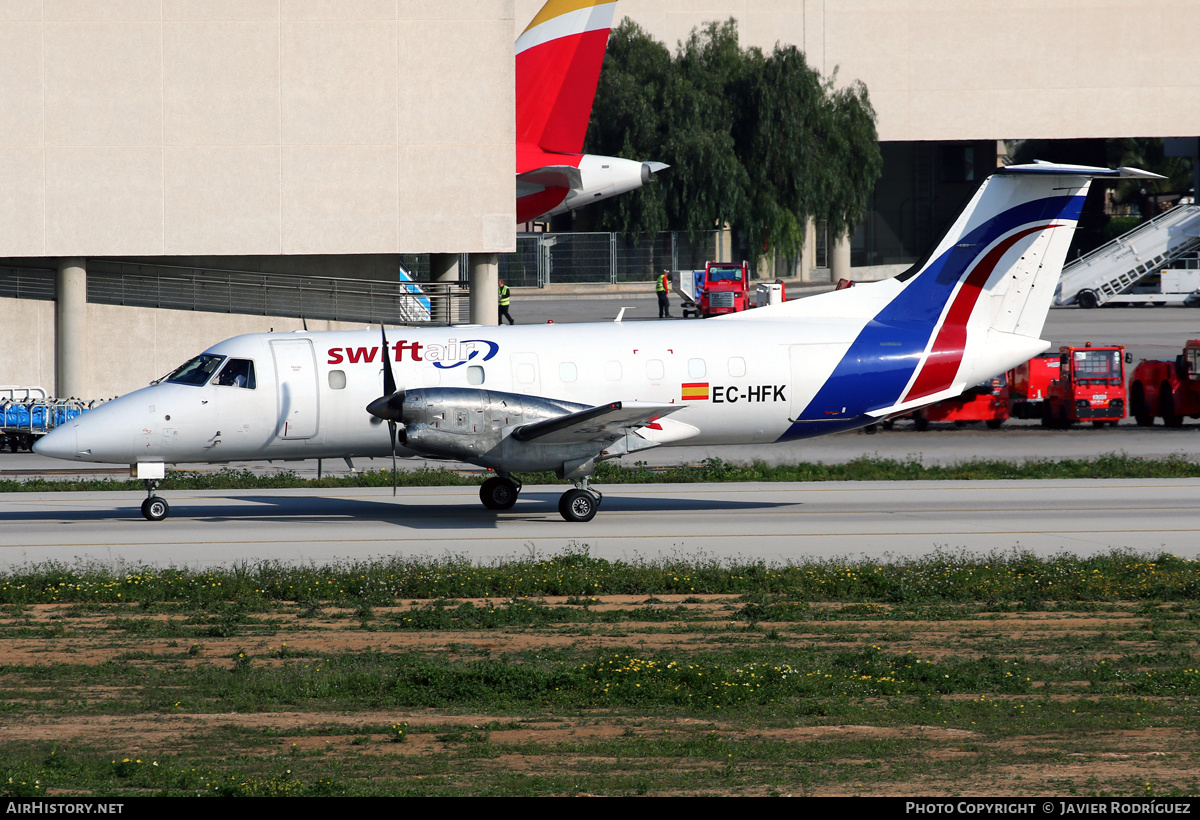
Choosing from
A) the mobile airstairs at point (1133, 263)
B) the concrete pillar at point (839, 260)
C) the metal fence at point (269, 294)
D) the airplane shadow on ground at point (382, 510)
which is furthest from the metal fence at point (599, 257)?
the airplane shadow on ground at point (382, 510)

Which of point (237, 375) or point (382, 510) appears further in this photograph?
point (382, 510)

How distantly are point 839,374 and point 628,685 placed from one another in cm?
1225

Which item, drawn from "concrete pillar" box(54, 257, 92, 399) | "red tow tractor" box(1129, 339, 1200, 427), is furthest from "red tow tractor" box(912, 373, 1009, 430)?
"concrete pillar" box(54, 257, 92, 399)

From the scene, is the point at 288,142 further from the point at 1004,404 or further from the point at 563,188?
the point at 1004,404

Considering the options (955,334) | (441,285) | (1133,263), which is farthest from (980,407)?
(1133,263)

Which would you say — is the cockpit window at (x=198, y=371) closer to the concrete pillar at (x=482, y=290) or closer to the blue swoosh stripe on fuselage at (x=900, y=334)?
the blue swoosh stripe on fuselage at (x=900, y=334)

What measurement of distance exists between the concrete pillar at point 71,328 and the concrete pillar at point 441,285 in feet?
34.8

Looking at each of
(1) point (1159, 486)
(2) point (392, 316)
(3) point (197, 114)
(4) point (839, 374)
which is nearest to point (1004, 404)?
(1) point (1159, 486)

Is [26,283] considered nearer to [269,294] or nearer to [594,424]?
[269,294]

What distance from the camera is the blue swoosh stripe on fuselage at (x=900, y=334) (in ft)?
74.2

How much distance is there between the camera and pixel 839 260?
276ft

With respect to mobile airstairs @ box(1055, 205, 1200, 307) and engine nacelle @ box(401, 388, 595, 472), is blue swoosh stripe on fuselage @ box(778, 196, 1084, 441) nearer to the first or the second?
engine nacelle @ box(401, 388, 595, 472)

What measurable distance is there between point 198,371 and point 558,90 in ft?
73.4

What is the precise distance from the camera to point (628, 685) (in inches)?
450
